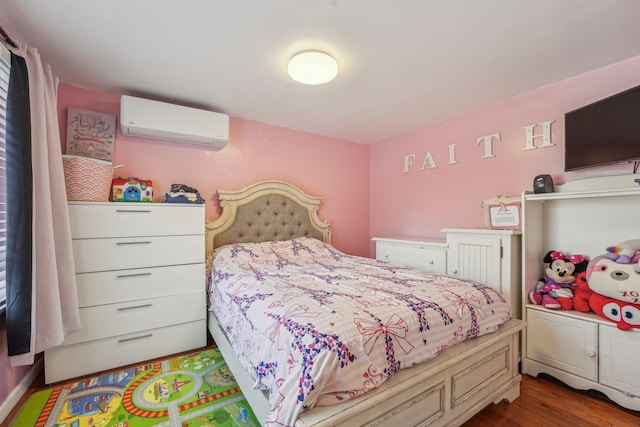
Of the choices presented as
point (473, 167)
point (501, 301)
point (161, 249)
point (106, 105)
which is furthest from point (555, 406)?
point (106, 105)

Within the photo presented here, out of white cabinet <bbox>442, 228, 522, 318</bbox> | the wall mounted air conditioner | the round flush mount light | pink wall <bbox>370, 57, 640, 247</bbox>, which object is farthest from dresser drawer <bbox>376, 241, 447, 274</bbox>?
the wall mounted air conditioner

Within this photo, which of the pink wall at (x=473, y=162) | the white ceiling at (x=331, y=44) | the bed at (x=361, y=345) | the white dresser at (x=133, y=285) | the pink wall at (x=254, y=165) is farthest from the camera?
the pink wall at (x=254, y=165)

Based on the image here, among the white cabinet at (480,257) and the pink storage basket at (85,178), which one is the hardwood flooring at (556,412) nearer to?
the white cabinet at (480,257)

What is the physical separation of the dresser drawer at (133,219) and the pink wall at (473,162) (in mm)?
2265

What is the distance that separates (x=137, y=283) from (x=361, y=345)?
1793 millimetres

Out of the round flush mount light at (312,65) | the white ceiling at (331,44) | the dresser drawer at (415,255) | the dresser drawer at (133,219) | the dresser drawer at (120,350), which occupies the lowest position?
the dresser drawer at (120,350)

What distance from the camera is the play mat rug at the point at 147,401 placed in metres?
1.47

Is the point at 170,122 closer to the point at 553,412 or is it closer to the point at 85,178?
the point at 85,178

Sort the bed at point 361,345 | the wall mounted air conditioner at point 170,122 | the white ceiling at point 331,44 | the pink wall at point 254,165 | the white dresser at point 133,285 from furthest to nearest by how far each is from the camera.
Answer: the pink wall at point 254,165, the wall mounted air conditioner at point 170,122, the white dresser at point 133,285, the white ceiling at point 331,44, the bed at point 361,345

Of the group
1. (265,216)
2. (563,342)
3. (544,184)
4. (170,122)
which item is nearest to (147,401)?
(265,216)

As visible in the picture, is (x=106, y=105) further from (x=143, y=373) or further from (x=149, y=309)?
(x=143, y=373)

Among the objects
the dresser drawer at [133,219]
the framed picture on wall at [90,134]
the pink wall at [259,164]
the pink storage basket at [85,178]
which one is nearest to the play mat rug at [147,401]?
the dresser drawer at [133,219]

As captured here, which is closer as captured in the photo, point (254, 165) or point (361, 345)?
point (361, 345)

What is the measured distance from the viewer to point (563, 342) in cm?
177
